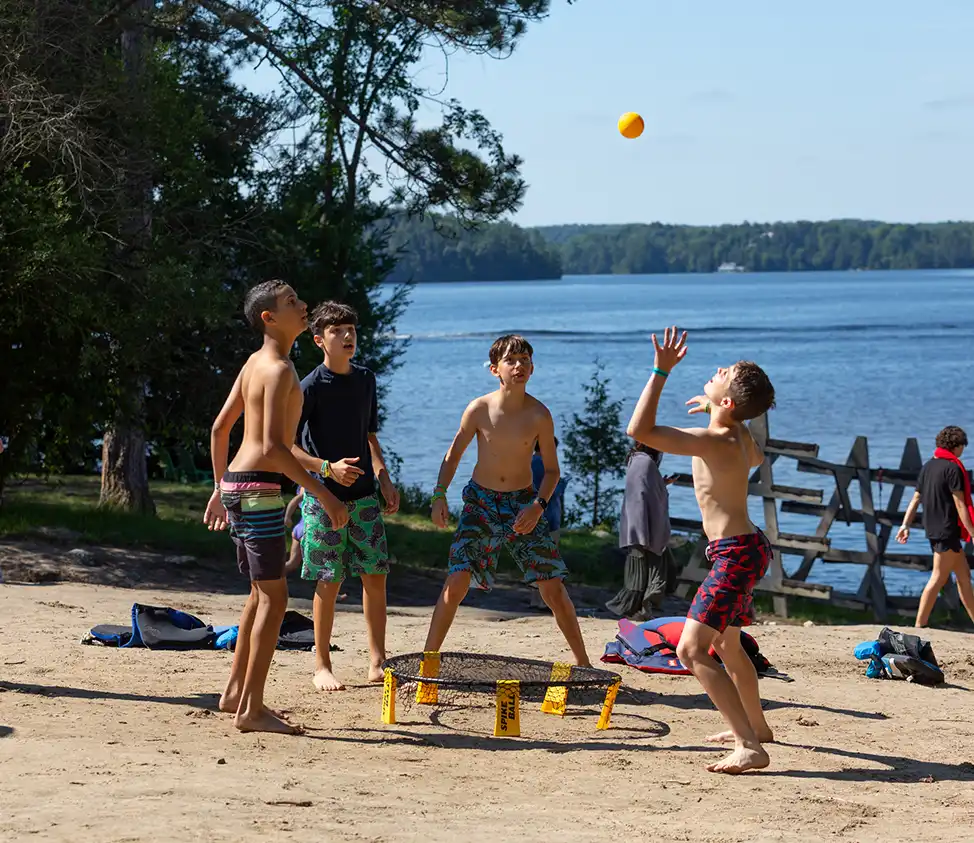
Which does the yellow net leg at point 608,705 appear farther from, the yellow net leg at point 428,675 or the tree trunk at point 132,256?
the tree trunk at point 132,256

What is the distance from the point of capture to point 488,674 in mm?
7594

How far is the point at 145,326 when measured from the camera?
1330cm

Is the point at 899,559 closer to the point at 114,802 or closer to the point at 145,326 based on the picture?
the point at 145,326

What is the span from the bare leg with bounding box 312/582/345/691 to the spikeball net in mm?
389

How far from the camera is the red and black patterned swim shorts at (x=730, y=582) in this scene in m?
6.05

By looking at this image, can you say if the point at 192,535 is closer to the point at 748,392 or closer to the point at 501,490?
the point at 501,490

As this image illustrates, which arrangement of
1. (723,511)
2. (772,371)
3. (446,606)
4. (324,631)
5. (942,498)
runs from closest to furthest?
(723,511) → (446,606) → (324,631) → (942,498) → (772,371)

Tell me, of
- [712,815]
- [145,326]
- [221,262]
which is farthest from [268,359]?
[221,262]

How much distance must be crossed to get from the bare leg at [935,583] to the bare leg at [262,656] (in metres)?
6.73

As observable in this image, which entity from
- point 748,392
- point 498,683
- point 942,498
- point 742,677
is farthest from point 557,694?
point 942,498

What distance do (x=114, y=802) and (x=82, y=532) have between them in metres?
9.48

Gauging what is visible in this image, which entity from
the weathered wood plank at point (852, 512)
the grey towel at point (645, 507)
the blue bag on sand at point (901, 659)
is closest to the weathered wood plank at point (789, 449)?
the weathered wood plank at point (852, 512)

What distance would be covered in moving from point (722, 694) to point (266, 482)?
7.29 feet

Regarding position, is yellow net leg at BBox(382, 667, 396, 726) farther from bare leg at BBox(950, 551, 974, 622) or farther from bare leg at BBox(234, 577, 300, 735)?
bare leg at BBox(950, 551, 974, 622)
